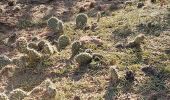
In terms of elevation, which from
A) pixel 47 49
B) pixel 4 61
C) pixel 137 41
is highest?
pixel 137 41

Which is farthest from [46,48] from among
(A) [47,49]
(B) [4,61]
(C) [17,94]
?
(C) [17,94]

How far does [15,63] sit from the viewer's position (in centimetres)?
690

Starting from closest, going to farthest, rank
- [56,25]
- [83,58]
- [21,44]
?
[83,58], [21,44], [56,25]

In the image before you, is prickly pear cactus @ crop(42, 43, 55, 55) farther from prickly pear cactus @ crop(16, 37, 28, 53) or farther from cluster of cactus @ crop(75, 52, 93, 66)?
cluster of cactus @ crop(75, 52, 93, 66)

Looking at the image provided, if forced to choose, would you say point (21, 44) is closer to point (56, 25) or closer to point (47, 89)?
point (56, 25)

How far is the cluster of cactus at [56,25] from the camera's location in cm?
780

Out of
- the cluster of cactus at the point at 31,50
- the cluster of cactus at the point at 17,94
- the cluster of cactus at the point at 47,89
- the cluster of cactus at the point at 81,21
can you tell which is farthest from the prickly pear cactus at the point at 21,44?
the cluster of cactus at the point at 17,94

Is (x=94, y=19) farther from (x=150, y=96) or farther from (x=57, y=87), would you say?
(x=150, y=96)

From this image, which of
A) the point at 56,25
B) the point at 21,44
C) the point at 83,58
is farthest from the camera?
the point at 56,25

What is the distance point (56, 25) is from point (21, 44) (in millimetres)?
828

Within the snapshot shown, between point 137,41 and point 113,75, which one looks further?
point 137,41

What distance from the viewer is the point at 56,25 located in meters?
7.84

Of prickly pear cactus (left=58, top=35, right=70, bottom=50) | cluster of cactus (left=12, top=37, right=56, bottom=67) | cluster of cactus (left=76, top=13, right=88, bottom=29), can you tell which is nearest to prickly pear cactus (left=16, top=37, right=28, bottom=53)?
cluster of cactus (left=12, top=37, right=56, bottom=67)

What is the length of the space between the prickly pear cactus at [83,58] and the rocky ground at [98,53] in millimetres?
75
